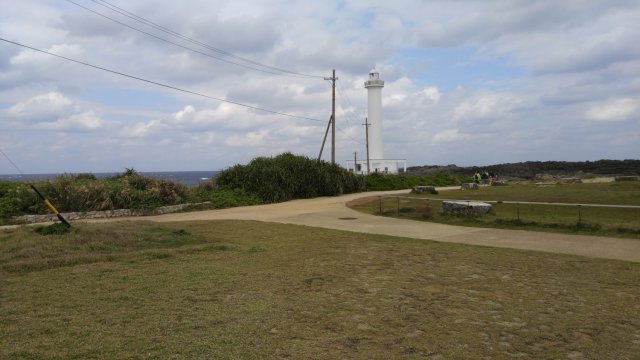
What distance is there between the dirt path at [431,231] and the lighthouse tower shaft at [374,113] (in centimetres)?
2742

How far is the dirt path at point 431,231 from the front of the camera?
34.3 ft

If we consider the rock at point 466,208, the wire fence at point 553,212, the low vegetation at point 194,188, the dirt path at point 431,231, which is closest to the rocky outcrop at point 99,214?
the low vegetation at point 194,188

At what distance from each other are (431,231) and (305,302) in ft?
25.8

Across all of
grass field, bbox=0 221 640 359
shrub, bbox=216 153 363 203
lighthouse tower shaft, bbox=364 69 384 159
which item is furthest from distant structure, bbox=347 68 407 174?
grass field, bbox=0 221 640 359

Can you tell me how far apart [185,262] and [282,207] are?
12719 millimetres

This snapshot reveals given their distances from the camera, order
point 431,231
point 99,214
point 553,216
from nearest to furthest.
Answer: point 431,231
point 553,216
point 99,214

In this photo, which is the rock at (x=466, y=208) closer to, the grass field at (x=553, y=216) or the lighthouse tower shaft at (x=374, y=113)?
the grass field at (x=553, y=216)

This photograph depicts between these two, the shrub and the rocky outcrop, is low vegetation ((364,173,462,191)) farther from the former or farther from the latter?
the rocky outcrop

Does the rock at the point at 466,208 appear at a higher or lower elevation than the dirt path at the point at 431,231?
higher

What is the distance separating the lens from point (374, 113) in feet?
157

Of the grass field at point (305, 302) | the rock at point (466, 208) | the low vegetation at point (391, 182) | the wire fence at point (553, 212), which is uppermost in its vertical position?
the low vegetation at point (391, 182)

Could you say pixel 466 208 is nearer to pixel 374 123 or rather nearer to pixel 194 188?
pixel 194 188

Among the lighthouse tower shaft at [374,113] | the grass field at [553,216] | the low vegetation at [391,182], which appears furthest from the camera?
the lighthouse tower shaft at [374,113]

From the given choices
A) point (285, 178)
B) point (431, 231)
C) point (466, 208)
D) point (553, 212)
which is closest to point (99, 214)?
point (285, 178)
